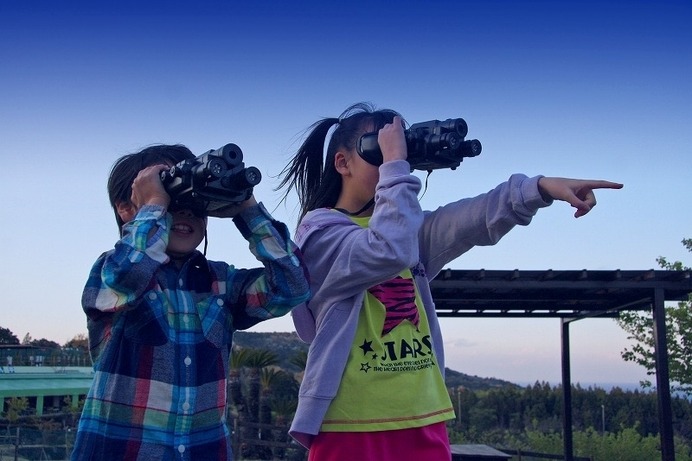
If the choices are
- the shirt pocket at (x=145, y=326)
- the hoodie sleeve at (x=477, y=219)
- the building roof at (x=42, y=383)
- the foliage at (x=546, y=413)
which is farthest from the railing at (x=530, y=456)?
the building roof at (x=42, y=383)

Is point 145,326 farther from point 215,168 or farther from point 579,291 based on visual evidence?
point 579,291

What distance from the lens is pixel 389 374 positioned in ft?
6.28

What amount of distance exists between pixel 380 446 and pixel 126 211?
89 cm

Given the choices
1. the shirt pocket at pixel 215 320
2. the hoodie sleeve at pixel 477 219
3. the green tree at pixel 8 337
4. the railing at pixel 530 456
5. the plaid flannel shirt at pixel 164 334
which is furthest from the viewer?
the green tree at pixel 8 337

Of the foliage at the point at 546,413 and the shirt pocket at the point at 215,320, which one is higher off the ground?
the shirt pocket at the point at 215,320

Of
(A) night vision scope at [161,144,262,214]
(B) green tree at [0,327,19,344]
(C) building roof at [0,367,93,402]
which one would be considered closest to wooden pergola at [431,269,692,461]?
(A) night vision scope at [161,144,262,214]

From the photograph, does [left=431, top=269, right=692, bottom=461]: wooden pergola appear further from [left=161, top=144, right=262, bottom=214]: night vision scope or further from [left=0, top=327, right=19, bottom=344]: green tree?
[left=0, top=327, right=19, bottom=344]: green tree

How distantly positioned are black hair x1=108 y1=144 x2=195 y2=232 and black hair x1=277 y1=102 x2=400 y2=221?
44cm

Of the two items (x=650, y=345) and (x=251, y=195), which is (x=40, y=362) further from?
(x=251, y=195)

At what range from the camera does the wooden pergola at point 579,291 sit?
26.5 ft

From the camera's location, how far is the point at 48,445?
833cm

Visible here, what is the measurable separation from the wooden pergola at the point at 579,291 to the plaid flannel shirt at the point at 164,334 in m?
6.01

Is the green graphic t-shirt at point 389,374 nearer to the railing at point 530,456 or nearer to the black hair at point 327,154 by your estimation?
the black hair at point 327,154

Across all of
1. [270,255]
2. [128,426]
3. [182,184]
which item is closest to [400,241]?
[270,255]
